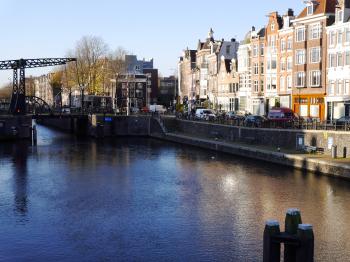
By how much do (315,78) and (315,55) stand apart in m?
2.84

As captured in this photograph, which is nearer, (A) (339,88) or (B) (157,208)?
(B) (157,208)

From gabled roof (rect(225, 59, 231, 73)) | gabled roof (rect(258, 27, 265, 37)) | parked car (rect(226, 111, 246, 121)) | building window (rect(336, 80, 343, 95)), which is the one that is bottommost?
parked car (rect(226, 111, 246, 121))

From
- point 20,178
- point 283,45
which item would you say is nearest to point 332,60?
point 283,45

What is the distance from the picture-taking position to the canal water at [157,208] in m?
23.0

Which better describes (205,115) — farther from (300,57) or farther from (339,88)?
(339,88)

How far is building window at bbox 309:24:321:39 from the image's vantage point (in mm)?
64000

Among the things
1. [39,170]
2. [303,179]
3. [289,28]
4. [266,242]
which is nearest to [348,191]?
[303,179]

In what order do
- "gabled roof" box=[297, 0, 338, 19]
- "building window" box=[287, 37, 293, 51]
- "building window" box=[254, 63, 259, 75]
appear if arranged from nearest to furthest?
"gabled roof" box=[297, 0, 338, 19] < "building window" box=[287, 37, 293, 51] < "building window" box=[254, 63, 259, 75]

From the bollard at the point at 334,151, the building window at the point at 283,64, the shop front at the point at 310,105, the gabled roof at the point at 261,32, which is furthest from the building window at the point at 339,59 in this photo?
the gabled roof at the point at 261,32

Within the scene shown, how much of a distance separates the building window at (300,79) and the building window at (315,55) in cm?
264

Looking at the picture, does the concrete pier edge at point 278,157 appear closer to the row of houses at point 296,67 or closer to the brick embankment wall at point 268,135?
the brick embankment wall at point 268,135

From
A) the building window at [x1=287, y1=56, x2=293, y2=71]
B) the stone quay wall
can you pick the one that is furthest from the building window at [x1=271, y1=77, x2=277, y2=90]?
the stone quay wall

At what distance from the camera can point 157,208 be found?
101 feet

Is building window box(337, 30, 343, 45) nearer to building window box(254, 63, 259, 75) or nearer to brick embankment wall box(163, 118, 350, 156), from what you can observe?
brick embankment wall box(163, 118, 350, 156)
